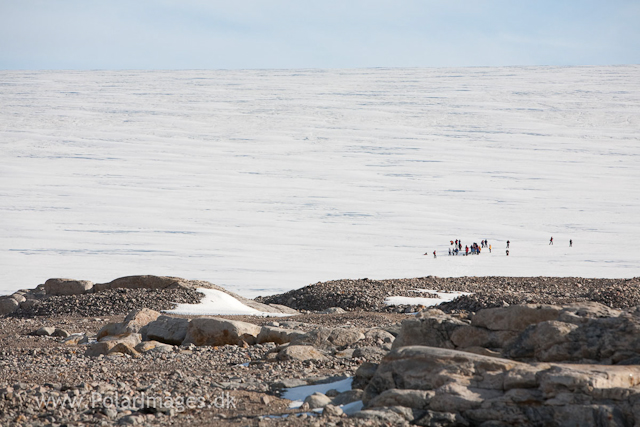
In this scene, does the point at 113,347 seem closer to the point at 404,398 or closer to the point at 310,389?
the point at 310,389

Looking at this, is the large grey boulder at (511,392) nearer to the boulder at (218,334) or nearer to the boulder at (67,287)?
the boulder at (218,334)

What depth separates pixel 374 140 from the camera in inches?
2574

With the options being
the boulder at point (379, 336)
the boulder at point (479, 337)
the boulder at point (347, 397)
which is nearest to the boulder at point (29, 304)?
the boulder at point (379, 336)

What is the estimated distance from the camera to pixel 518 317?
6793mm

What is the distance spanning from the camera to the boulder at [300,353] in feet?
28.0

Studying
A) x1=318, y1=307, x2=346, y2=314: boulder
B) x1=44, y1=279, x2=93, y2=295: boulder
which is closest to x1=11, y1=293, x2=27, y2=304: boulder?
x1=44, y1=279, x2=93, y2=295: boulder

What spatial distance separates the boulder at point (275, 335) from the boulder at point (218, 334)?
14 cm

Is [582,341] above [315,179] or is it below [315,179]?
below

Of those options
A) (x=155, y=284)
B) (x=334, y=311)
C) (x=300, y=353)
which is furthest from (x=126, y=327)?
(x=155, y=284)

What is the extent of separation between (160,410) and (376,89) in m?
90.2

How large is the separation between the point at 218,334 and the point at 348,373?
3.69 metres

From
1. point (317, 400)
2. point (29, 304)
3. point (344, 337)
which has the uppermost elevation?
point (317, 400)

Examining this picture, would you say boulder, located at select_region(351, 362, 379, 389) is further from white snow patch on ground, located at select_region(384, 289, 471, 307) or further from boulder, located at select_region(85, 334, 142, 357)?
white snow patch on ground, located at select_region(384, 289, 471, 307)

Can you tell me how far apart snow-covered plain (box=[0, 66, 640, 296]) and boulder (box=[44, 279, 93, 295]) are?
21.1 ft
